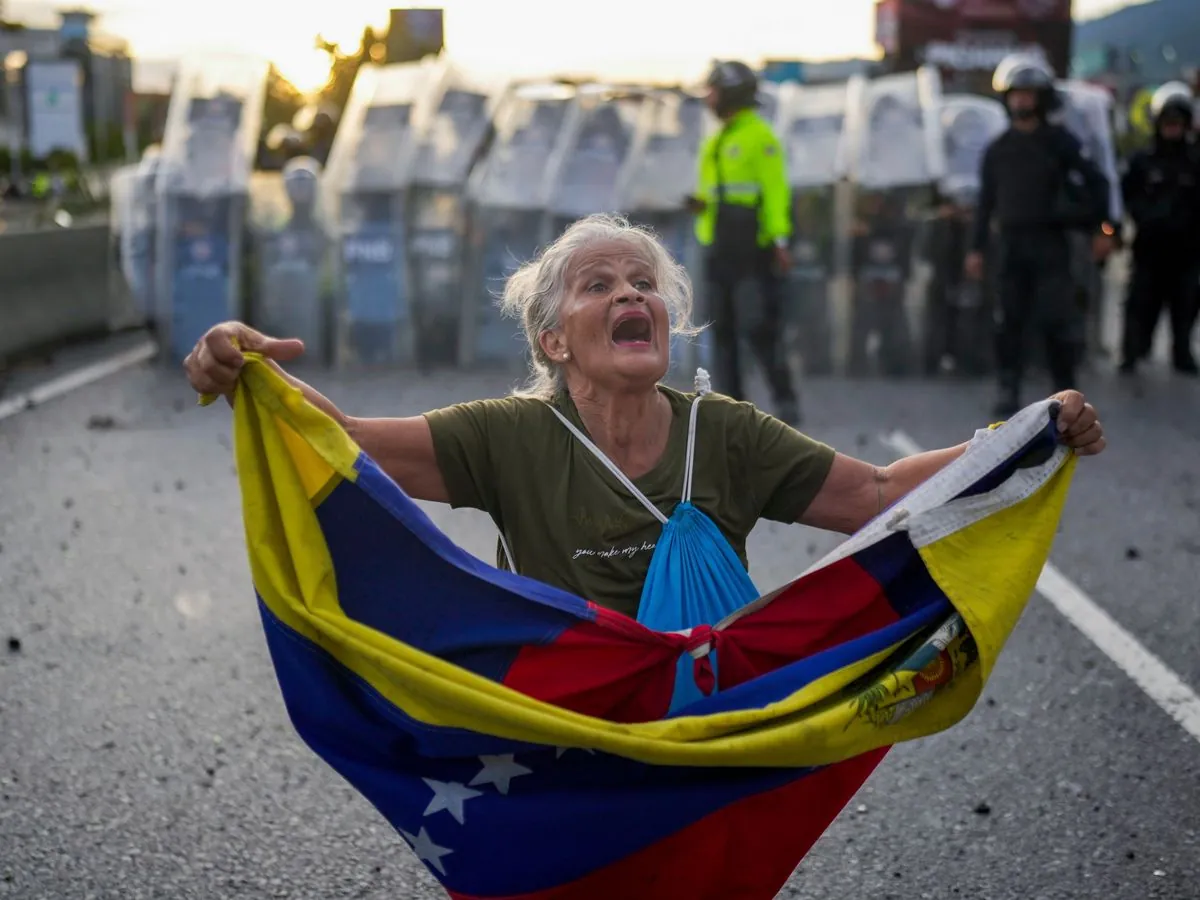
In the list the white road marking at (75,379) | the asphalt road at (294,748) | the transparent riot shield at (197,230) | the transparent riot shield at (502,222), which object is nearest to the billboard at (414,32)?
the white road marking at (75,379)

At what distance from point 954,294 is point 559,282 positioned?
11.5 metres

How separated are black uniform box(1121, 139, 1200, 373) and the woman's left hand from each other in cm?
1166

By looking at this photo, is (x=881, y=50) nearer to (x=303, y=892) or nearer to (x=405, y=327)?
(x=405, y=327)

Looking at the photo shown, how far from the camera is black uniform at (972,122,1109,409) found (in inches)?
451

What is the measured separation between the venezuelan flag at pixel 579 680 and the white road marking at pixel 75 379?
31.7ft

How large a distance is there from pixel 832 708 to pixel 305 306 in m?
13.0

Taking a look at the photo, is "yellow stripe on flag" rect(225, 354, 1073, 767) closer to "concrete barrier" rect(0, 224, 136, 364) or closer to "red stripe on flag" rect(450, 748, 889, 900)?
"red stripe on flag" rect(450, 748, 889, 900)

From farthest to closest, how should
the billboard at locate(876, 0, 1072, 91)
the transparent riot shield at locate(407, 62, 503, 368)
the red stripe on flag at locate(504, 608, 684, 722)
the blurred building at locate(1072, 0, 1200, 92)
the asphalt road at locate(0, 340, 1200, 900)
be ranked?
the blurred building at locate(1072, 0, 1200, 92) → the billboard at locate(876, 0, 1072, 91) → the transparent riot shield at locate(407, 62, 503, 368) → the asphalt road at locate(0, 340, 1200, 900) → the red stripe on flag at locate(504, 608, 684, 722)

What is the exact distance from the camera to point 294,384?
3.28 m

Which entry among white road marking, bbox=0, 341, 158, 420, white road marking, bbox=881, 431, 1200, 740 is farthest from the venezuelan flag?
white road marking, bbox=0, 341, 158, 420

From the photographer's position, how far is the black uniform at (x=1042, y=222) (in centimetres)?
1145

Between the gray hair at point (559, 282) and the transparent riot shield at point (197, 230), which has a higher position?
the gray hair at point (559, 282)

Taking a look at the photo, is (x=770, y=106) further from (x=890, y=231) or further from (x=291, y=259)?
(x=291, y=259)

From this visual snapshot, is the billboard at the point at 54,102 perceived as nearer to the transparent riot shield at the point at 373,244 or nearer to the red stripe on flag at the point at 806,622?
the transparent riot shield at the point at 373,244
